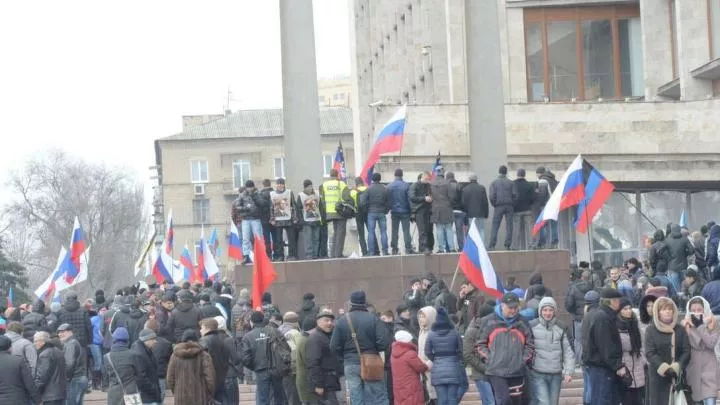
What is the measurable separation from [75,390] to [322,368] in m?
5.53

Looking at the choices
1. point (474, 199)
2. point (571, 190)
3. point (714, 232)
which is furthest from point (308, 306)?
point (714, 232)

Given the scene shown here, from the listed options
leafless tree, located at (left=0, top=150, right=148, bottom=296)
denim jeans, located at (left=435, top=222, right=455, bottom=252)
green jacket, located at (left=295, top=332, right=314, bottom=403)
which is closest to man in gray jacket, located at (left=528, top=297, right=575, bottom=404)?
green jacket, located at (left=295, top=332, right=314, bottom=403)

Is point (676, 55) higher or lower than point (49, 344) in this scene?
higher

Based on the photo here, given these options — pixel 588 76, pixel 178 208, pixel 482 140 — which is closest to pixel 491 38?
pixel 482 140

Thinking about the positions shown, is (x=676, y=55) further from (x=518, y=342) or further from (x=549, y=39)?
(x=518, y=342)

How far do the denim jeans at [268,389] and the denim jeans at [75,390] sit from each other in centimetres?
332

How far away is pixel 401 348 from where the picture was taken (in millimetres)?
20500

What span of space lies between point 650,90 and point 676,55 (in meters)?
1.14

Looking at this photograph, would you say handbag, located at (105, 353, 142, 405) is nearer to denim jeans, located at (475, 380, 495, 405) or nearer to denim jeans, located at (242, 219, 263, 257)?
denim jeans, located at (475, 380, 495, 405)

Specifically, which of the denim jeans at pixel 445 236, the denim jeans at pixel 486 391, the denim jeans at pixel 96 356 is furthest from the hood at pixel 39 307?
the denim jeans at pixel 486 391

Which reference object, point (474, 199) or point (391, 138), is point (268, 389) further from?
point (391, 138)

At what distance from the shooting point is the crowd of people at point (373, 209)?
29875 millimetres

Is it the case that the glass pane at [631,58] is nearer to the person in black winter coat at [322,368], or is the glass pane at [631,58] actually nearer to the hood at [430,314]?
the hood at [430,314]

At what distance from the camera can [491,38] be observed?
1320 inches
